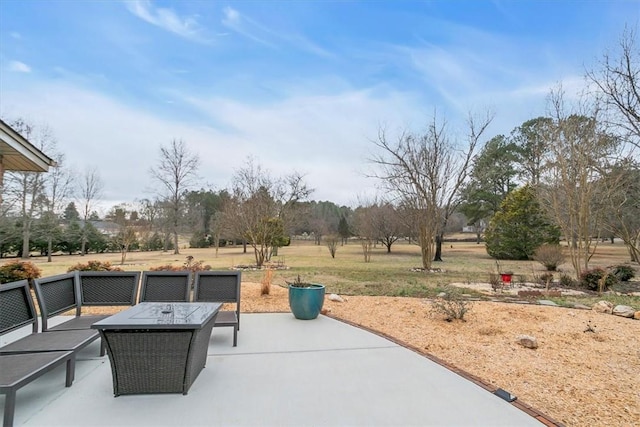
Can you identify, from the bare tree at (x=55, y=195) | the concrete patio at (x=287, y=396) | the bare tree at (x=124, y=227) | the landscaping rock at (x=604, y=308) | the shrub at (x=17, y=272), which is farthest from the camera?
the bare tree at (x=55, y=195)

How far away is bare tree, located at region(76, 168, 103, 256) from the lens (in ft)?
79.7

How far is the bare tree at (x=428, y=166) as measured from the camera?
45.8 feet

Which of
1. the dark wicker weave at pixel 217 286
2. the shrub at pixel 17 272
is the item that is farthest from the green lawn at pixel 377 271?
the shrub at pixel 17 272

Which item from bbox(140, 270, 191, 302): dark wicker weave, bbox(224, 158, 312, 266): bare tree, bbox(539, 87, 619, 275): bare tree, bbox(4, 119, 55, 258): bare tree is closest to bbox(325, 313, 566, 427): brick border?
bbox(140, 270, 191, 302): dark wicker weave

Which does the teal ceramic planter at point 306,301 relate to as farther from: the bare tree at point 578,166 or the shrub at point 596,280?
the bare tree at point 578,166

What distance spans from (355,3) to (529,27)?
14.4 ft

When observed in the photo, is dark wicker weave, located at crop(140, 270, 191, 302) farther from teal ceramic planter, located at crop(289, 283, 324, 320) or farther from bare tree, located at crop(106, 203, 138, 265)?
bare tree, located at crop(106, 203, 138, 265)

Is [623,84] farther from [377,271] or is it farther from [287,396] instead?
[287,396]

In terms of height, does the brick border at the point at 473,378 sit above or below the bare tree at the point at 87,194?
below

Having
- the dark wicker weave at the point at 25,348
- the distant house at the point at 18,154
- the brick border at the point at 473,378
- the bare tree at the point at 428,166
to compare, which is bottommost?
the brick border at the point at 473,378

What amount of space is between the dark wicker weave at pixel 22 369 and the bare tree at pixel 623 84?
1385 centimetres

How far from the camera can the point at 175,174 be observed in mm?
27984

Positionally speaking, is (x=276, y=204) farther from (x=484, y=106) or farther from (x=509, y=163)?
(x=509, y=163)

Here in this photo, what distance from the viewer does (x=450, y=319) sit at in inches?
208
